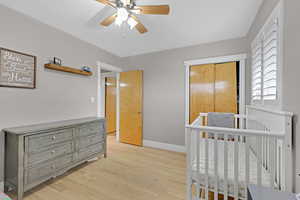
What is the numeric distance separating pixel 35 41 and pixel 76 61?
697 millimetres

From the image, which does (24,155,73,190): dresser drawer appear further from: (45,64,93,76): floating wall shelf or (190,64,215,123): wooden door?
(190,64,215,123): wooden door

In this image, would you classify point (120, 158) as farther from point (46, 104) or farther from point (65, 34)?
point (65, 34)

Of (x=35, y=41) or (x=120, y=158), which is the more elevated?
(x=35, y=41)

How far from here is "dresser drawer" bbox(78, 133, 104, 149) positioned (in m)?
2.30

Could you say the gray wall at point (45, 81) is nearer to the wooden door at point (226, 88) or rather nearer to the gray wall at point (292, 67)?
the wooden door at point (226, 88)

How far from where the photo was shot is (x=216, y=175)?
120 centimetres

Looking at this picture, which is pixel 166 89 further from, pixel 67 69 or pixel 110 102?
pixel 110 102

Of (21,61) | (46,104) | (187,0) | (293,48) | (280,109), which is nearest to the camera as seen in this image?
(293,48)

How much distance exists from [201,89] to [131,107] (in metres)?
1.89

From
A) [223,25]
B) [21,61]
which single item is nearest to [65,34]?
[21,61]

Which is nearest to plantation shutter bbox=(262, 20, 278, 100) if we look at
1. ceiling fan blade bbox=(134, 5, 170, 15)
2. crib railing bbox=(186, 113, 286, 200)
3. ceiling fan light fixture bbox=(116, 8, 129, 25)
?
crib railing bbox=(186, 113, 286, 200)

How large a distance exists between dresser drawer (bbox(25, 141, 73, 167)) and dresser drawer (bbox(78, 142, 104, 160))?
216 mm

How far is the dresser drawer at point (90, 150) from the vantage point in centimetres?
230

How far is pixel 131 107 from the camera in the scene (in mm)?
3684
